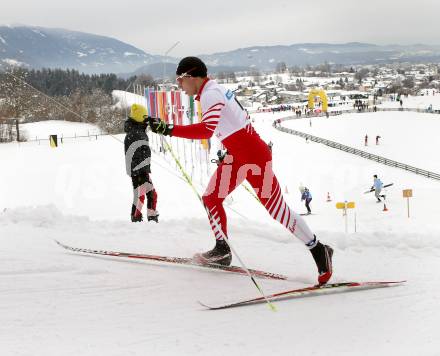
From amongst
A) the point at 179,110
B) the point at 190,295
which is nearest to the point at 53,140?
the point at 179,110

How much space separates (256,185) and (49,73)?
11001cm

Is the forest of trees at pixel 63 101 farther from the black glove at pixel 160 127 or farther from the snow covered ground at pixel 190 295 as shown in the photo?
the black glove at pixel 160 127

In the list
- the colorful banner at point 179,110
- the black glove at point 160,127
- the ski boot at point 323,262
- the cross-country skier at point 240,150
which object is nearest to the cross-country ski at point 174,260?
the ski boot at point 323,262

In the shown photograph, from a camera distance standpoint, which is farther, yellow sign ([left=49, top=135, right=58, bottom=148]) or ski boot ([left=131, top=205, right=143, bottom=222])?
yellow sign ([left=49, top=135, right=58, bottom=148])

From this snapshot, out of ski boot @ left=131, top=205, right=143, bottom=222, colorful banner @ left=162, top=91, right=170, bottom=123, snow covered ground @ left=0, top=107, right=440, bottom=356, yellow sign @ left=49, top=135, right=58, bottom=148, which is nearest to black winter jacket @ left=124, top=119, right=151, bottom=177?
ski boot @ left=131, top=205, right=143, bottom=222

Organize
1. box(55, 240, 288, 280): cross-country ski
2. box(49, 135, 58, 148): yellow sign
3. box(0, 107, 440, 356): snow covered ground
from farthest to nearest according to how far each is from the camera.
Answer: box(49, 135, 58, 148): yellow sign
box(55, 240, 288, 280): cross-country ski
box(0, 107, 440, 356): snow covered ground

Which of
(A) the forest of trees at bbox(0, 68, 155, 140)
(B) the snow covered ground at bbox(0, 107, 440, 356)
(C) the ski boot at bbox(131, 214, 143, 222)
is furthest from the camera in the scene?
(A) the forest of trees at bbox(0, 68, 155, 140)

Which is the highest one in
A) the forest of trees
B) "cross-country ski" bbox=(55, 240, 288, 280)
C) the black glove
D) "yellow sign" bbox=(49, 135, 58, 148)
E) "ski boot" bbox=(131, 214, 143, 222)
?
the forest of trees

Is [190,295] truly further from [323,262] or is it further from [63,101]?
[63,101]

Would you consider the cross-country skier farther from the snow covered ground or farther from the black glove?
the snow covered ground

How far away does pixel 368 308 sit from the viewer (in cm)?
351

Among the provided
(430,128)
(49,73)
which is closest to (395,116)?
(430,128)

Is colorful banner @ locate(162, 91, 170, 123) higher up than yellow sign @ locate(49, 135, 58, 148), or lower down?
higher up

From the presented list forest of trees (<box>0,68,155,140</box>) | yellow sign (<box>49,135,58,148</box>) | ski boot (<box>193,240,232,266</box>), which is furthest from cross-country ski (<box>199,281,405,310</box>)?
yellow sign (<box>49,135,58,148</box>)
